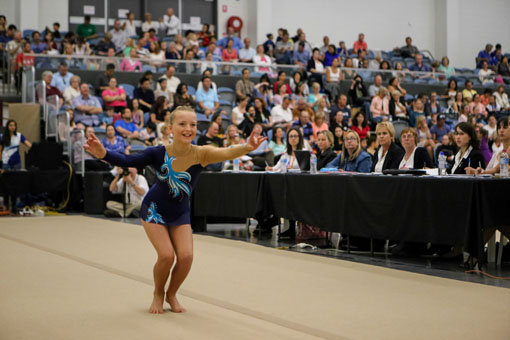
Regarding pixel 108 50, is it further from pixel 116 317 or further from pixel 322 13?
pixel 116 317

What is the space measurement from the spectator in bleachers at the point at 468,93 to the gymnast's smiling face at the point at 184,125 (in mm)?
15025

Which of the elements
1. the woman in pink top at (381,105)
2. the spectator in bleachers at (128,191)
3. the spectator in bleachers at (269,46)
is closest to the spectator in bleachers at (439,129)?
the woman in pink top at (381,105)

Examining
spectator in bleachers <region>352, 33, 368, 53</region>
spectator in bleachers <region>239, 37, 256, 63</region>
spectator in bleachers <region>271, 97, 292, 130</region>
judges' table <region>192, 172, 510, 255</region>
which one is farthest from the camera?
spectator in bleachers <region>352, 33, 368, 53</region>

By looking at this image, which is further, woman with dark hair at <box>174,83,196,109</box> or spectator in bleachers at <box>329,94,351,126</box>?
spectator in bleachers at <box>329,94,351,126</box>

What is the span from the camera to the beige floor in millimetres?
3887

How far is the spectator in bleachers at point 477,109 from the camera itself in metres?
17.7

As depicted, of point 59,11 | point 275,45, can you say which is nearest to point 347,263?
point 275,45

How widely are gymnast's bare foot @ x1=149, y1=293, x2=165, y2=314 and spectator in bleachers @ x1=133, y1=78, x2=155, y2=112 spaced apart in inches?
415

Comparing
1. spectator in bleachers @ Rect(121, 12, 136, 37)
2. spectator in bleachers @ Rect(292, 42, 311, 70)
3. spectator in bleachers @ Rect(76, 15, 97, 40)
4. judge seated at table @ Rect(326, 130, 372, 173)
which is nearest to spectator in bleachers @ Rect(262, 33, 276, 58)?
spectator in bleachers @ Rect(292, 42, 311, 70)

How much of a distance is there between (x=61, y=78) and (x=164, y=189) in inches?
430

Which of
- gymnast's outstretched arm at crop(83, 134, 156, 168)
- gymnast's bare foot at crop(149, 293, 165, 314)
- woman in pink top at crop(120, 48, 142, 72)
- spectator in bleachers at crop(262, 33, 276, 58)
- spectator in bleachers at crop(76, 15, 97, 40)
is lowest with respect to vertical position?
gymnast's bare foot at crop(149, 293, 165, 314)

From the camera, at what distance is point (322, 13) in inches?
945

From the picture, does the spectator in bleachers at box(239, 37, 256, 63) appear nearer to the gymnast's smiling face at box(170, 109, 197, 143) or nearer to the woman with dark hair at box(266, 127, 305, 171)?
the woman with dark hair at box(266, 127, 305, 171)

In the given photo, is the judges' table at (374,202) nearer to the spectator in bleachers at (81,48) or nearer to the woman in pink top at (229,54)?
the spectator in bleachers at (81,48)
